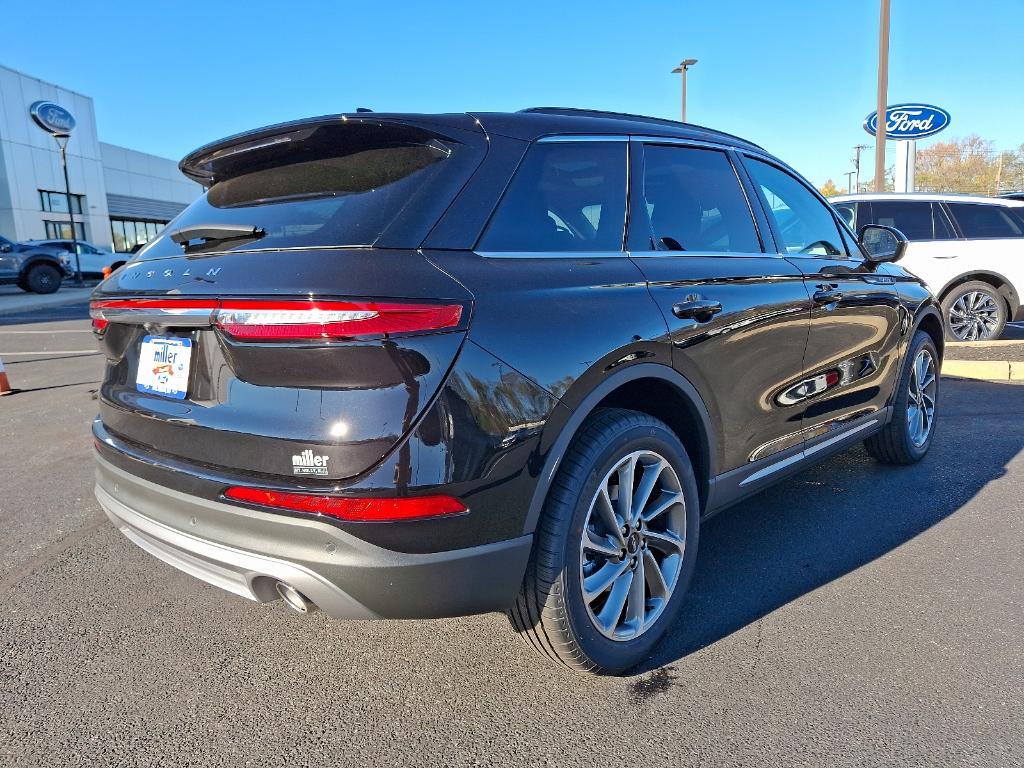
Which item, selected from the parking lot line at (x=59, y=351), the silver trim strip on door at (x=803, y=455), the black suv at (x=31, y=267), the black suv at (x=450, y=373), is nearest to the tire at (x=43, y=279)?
the black suv at (x=31, y=267)

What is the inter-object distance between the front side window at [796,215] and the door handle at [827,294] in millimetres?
200

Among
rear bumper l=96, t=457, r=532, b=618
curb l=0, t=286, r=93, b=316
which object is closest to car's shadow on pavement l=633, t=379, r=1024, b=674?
rear bumper l=96, t=457, r=532, b=618

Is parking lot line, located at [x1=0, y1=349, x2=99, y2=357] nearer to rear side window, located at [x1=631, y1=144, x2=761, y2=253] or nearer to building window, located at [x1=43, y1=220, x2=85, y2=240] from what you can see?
rear side window, located at [x1=631, y1=144, x2=761, y2=253]

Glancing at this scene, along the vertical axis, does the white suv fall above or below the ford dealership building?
below

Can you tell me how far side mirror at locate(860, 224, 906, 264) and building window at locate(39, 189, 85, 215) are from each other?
142 feet

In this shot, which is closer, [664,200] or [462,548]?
[462,548]

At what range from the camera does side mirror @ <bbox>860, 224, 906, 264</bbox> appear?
4.06 m

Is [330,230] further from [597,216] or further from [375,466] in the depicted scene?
[597,216]

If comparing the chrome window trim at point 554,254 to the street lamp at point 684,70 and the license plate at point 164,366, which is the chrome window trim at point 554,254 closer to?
the license plate at point 164,366

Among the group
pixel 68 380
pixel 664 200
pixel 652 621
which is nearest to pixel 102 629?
pixel 652 621

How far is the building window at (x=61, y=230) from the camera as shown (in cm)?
3847

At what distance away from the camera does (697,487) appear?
2699mm

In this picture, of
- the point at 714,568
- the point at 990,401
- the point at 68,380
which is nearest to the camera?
the point at 714,568

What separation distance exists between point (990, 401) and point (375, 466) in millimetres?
6219
